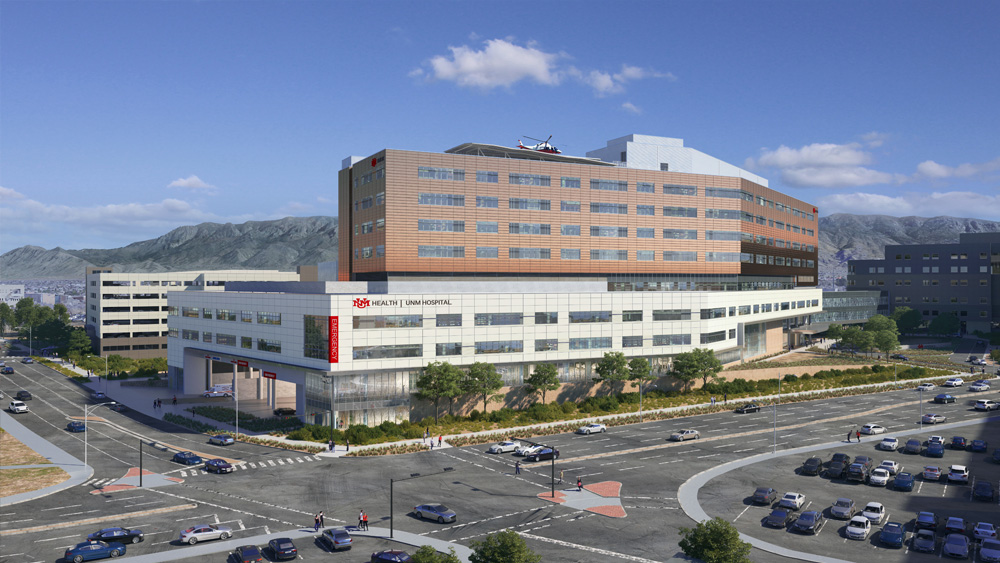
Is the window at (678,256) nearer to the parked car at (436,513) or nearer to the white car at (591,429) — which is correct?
the white car at (591,429)

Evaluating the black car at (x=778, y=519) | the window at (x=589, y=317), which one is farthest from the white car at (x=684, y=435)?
the black car at (x=778, y=519)

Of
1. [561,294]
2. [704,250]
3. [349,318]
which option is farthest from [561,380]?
[704,250]

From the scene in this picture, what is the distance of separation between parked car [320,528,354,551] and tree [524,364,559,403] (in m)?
51.0

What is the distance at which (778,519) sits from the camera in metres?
56.7

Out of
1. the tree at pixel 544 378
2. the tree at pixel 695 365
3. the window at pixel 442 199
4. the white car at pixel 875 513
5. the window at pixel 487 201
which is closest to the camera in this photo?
the white car at pixel 875 513

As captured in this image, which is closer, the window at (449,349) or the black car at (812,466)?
the black car at (812,466)

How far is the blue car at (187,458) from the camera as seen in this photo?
252ft

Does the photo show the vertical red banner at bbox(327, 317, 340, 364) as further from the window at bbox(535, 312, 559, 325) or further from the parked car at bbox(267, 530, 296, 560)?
the parked car at bbox(267, 530, 296, 560)

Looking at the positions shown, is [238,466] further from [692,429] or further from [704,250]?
[704,250]

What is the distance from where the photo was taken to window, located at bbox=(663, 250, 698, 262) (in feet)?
433

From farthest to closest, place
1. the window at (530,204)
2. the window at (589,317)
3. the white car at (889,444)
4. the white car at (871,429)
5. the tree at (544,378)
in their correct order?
the window at (530,204)
the window at (589,317)
the tree at (544,378)
the white car at (871,429)
the white car at (889,444)

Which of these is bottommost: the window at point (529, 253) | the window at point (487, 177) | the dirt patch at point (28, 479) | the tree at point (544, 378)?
the dirt patch at point (28, 479)

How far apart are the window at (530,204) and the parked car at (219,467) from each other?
63668 mm

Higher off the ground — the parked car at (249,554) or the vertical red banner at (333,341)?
the vertical red banner at (333,341)
